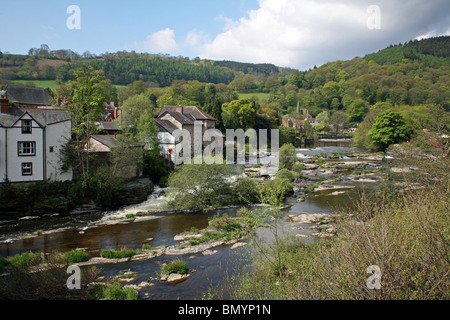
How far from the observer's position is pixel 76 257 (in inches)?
609

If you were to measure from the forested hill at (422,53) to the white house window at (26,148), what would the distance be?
165533 millimetres

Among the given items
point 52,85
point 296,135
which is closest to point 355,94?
point 296,135

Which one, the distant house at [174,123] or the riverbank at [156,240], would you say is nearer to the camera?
the riverbank at [156,240]

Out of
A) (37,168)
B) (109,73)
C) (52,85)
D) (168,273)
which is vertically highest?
(109,73)

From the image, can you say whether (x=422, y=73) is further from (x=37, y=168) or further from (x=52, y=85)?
(x=37, y=168)

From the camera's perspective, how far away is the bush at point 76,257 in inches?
602

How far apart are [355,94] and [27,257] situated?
13306 centimetres

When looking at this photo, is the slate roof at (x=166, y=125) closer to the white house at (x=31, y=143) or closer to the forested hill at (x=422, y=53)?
the white house at (x=31, y=143)

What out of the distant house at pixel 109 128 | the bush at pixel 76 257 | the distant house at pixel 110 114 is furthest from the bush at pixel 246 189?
the distant house at pixel 110 114

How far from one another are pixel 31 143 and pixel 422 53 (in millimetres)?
186175

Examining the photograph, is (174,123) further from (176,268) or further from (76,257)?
(176,268)

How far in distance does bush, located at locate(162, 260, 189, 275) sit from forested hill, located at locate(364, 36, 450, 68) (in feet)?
545
